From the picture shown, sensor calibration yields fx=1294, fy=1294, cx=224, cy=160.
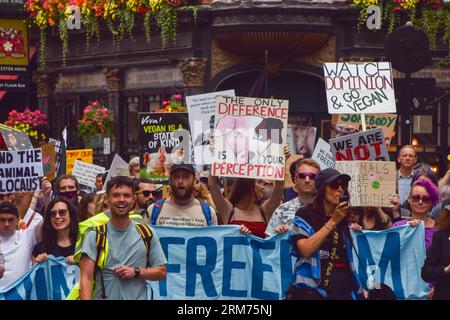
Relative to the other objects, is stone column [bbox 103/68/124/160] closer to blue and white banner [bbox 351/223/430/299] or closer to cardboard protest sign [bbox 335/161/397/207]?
cardboard protest sign [bbox 335/161/397/207]

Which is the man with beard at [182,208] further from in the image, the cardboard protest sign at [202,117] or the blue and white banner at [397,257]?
the cardboard protest sign at [202,117]

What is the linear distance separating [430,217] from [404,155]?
3.02 metres

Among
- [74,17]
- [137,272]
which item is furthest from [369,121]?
[74,17]

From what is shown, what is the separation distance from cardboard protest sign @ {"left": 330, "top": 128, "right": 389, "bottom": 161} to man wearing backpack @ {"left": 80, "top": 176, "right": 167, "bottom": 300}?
454cm

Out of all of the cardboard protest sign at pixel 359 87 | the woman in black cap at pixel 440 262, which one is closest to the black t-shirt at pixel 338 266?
the woman in black cap at pixel 440 262

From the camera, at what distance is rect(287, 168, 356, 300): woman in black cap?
9.12m

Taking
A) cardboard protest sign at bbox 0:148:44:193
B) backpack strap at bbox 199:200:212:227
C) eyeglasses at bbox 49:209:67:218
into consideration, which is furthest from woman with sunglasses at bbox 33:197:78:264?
cardboard protest sign at bbox 0:148:44:193

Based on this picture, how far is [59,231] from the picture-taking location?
1147 cm

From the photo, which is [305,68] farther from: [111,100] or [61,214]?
[61,214]

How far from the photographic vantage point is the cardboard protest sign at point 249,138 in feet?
39.9

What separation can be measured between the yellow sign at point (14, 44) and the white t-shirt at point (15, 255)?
63.0 ft

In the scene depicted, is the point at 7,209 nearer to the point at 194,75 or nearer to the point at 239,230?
the point at 239,230

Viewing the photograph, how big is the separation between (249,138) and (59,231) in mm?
2127

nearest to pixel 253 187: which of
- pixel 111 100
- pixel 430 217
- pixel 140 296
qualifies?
pixel 430 217
